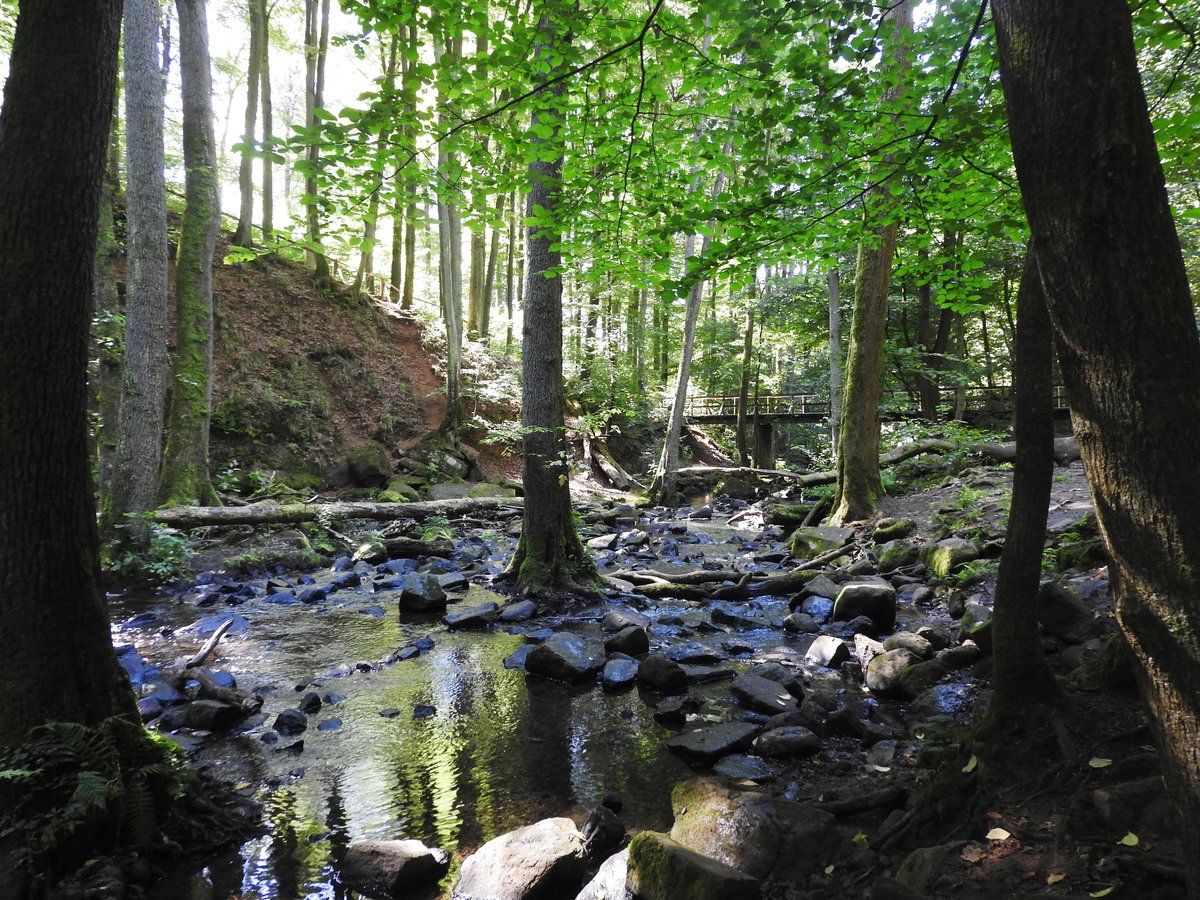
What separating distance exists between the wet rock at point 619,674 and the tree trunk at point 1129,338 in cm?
412

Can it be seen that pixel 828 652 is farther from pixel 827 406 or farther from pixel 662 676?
pixel 827 406

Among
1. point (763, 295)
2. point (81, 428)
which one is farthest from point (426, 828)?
point (763, 295)

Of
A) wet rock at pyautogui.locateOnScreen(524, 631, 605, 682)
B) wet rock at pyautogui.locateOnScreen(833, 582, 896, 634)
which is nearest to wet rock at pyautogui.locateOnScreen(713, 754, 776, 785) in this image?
wet rock at pyautogui.locateOnScreen(524, 631, 605, 682)

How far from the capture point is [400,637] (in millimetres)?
6789

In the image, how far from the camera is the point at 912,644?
5.26 m

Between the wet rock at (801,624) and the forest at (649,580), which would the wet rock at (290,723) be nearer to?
the forest at (649,580)

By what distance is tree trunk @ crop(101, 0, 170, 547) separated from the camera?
8367 millimetres

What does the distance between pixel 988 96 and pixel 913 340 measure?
19.3 meters

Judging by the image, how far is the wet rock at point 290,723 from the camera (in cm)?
451

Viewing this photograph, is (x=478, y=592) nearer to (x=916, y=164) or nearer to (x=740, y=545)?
(x=740, y=545)

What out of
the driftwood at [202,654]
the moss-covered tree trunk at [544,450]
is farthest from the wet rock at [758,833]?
the moss-covered tree trunk at [544,450]

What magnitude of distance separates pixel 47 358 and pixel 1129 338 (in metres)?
3.91

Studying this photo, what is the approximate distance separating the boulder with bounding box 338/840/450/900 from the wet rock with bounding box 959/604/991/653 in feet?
13.2

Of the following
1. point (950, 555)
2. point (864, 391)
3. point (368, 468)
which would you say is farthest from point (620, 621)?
point (368, 468)
